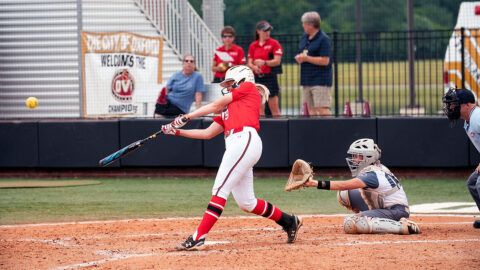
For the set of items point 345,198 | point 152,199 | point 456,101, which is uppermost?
point 456,101

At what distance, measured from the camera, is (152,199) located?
1161cm

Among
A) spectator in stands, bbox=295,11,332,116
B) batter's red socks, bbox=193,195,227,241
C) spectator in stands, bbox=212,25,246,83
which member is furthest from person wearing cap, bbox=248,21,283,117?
batter's red socks, bbox=193,195,227,241

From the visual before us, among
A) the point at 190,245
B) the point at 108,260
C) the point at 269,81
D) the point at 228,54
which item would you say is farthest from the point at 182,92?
the point at 108,260

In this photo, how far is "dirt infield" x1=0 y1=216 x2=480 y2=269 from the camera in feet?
22.9

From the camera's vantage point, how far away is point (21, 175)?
1420 centimetres

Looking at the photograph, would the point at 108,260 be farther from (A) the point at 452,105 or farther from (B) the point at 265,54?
(B) the point at 265,54

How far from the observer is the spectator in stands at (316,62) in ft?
44.1

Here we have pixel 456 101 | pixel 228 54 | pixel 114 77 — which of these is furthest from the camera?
pixel 114 77

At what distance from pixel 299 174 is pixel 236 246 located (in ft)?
3.22

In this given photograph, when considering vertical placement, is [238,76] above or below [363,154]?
above

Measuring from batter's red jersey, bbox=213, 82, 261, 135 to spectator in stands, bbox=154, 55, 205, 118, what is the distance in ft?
20.3

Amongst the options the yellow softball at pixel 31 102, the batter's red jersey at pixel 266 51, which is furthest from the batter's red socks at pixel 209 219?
the yellow softball at pixel 31 102

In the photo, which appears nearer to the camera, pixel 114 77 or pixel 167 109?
pixel 167 109

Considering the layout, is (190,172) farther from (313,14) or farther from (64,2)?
(64,2)
